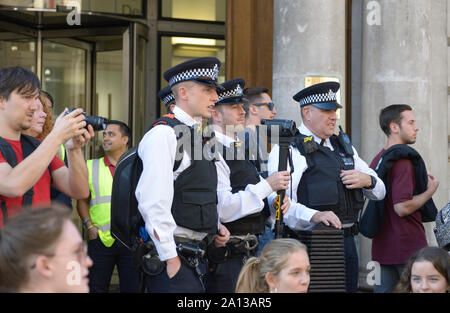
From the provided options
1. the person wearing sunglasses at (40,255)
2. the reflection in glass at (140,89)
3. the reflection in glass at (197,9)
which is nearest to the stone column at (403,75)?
the reflection in glass at (197,9)

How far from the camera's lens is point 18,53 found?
898 centimetres

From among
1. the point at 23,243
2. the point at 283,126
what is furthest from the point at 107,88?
the point at 23,243

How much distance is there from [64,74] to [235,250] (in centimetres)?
546

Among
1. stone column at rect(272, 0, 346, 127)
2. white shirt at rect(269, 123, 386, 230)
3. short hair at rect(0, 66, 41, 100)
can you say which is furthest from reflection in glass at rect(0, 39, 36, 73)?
short hair at rect(0, 66, 41, 100)

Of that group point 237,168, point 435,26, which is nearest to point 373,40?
point 435,26

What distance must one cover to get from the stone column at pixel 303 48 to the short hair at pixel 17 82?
3.12m

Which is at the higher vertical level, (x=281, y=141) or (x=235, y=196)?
(x=281, y=141)

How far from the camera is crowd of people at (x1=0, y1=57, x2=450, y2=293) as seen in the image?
86.0 inches

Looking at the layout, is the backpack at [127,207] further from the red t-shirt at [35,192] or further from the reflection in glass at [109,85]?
the reflection in glass at [109,85]

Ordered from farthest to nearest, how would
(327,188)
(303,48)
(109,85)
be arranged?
(109,85), (303,48), (327,188)

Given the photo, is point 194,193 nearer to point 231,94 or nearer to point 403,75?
point 231,94

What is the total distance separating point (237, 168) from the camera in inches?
183
